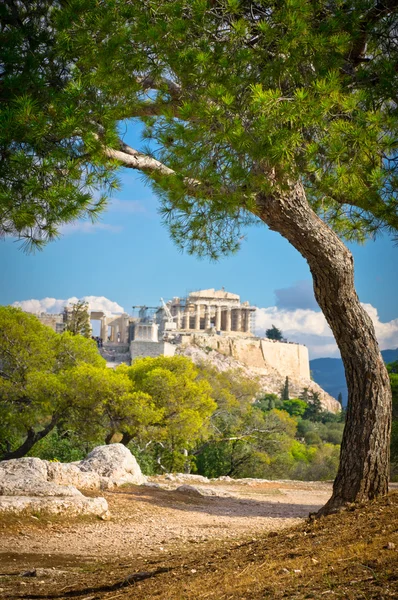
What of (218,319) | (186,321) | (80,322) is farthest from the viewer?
(186,321)

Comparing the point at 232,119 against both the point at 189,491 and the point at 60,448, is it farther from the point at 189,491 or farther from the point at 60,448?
the point at 60,448

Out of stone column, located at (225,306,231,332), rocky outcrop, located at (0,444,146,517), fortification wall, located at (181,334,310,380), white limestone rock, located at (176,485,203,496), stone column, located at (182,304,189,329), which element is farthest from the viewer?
stone column, located at (225,306,231,332)

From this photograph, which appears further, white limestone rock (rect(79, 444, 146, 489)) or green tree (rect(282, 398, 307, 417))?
green tree (rect(282, 398, 307, 417))

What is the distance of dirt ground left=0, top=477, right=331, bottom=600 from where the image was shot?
11.0 feet

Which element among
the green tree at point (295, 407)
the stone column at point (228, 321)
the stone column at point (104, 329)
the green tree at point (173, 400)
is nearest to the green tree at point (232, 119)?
the green tree at point (173, 400)

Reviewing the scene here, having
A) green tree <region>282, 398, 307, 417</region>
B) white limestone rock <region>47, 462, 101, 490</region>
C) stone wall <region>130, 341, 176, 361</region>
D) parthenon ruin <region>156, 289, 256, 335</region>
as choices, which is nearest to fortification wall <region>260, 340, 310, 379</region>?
parthenon ruin <region>156, 289, 256, 335</region>

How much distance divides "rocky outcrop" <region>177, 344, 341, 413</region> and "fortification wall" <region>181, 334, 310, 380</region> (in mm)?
535

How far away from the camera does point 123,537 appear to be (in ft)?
16.7

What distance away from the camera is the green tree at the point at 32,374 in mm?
12961

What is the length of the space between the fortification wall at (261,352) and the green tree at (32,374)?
4525 cm

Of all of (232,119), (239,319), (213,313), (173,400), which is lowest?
(173,400)

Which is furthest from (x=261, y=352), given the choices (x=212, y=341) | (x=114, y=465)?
(x=114, y=465)

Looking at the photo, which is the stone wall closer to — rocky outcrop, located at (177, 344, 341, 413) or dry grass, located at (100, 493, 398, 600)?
rocky outcrop, located at (177, 344, 341, 413)

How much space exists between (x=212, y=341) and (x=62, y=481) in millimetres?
56325
